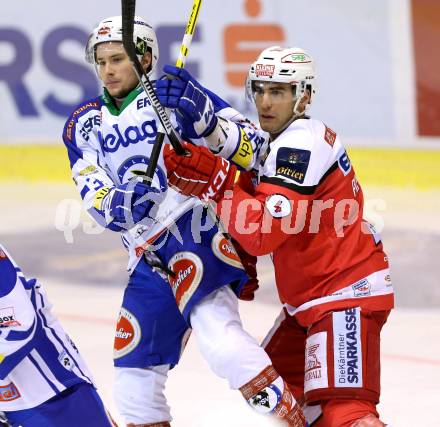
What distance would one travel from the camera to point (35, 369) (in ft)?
11.6

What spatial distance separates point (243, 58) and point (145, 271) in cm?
409

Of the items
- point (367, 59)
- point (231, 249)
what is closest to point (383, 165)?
point (367, 59)

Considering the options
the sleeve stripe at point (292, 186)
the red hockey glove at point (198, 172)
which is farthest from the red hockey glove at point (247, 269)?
the sleeve stripe at point (292, 186)

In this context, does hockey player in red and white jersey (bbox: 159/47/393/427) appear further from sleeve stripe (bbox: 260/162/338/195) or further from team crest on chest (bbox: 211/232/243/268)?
team crest on chest (bbox: 211/232/243/268)

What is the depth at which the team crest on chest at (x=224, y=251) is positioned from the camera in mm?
3938

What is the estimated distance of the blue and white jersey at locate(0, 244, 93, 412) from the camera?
3.43 m

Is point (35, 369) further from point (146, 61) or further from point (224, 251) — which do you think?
point (146, 61)

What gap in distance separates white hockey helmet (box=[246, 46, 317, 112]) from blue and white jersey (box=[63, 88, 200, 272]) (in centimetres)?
39

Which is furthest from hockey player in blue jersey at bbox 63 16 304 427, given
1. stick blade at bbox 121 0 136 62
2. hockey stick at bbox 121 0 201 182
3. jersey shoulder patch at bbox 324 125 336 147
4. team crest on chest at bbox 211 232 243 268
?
jersey shoulder patch at bbox 324 125 336 147

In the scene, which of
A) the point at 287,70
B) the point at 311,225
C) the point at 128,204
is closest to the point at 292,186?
the point at 311,225

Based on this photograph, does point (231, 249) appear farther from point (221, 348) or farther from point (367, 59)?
point (367, 59)

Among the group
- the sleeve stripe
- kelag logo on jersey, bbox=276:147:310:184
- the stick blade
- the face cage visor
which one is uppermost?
the stick blade

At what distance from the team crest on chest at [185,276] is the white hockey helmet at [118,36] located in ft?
2.04

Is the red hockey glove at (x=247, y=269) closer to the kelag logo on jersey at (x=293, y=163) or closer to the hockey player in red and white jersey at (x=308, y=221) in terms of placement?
the hockey player in red and white jersey at (x=308, y=221)
